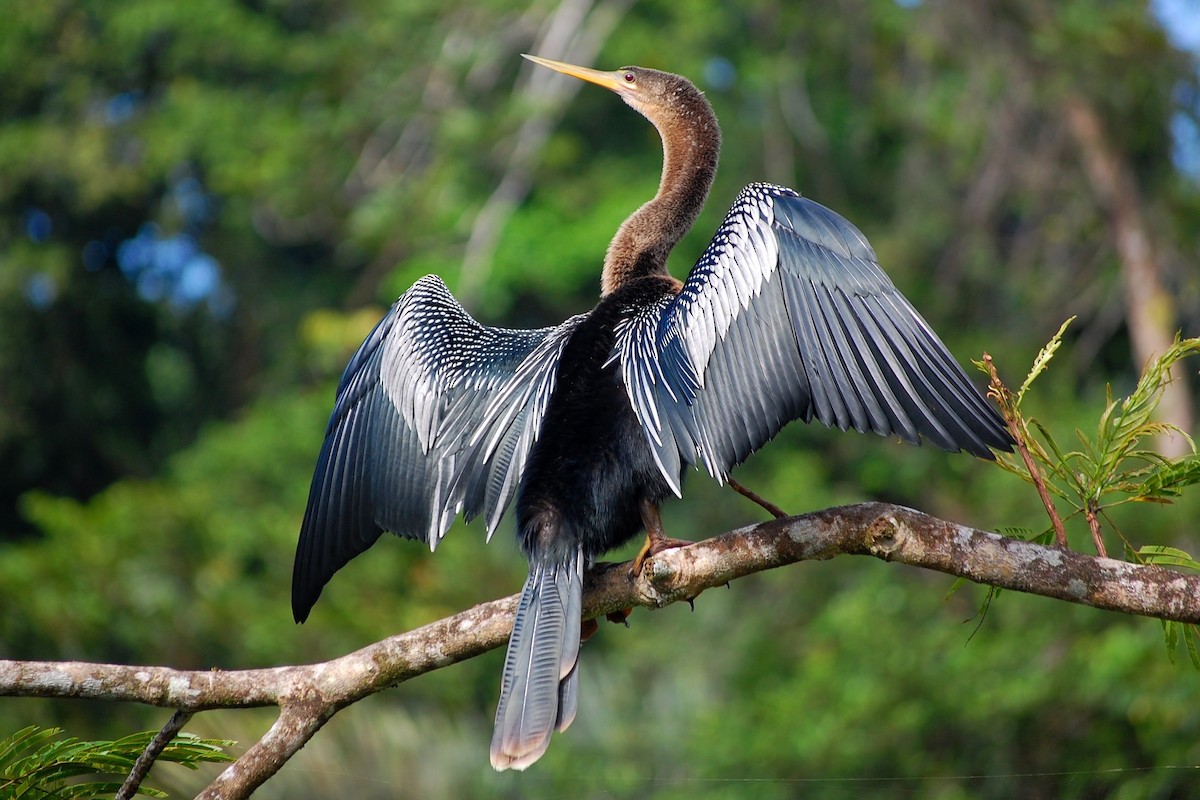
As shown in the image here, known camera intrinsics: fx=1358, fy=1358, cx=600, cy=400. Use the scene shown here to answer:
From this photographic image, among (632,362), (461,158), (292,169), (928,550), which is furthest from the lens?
(292,169)

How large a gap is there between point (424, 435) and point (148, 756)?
110 centimetres

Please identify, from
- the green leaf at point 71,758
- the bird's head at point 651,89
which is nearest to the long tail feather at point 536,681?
the green leaf at point 71,758

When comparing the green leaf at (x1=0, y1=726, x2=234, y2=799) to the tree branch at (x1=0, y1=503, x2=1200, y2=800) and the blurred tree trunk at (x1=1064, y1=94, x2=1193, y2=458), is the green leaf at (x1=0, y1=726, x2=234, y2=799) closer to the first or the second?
the tree branch at (x1=0, y1=503, x2=1200, y2=800)

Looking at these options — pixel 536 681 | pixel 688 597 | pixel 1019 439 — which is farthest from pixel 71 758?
pixel 1019 439

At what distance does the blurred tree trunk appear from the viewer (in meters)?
9.42

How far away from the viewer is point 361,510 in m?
3.00

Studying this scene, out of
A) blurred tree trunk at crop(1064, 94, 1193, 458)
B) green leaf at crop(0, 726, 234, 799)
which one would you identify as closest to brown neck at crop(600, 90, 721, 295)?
green leaf at crop(0, 726, 234, 799)

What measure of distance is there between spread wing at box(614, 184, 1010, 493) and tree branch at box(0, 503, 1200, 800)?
0.19 meters

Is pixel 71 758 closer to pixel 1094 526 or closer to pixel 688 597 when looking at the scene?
pixel 688 597

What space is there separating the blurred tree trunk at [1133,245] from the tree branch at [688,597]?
305 inches

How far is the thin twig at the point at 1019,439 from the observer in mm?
2088


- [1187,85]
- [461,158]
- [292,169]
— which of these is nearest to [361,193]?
[292,169]

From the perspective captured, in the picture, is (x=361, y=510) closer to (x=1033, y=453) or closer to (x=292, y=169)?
(x=1033, y=453)

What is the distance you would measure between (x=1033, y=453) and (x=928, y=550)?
288mm
